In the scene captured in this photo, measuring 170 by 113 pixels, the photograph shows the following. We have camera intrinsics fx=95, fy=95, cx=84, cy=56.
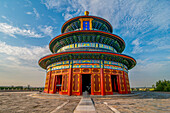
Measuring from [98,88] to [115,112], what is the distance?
8437 millimetres

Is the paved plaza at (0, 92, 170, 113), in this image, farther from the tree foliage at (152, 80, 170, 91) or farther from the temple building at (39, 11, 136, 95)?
the tree foliage at (152, 80, 170, 91)

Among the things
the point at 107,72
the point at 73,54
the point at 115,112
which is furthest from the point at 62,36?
the point at 115,112

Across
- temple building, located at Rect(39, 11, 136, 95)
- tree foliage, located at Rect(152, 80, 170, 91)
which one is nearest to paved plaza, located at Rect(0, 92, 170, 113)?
temple building, located at Rect(39, 11, 136, 95)

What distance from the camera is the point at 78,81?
14.6 metres

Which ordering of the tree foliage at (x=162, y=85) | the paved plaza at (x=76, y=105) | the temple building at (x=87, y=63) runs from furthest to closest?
the tree foliage at (x=162, y=85) < the temple building at (x=87, y=63) < the paved plaza at (x=76, y=105)

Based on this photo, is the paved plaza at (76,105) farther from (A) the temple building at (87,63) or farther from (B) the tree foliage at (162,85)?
(B) the tree foliage at (162,85)

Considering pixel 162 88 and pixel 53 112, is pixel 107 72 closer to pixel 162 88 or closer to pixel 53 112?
pixel 53 112

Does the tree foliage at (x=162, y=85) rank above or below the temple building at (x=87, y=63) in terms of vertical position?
below

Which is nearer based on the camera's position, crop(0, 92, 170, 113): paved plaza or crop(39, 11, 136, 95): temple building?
crop(0, 92, 170, 113): paved plaza

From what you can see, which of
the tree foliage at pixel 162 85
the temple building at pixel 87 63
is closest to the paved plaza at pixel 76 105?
the temple building at pixel 87 63

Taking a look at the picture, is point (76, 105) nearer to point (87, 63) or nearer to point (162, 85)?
point (87, 63)

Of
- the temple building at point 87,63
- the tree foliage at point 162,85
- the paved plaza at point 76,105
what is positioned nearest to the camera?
the paved plaza at point 76,105

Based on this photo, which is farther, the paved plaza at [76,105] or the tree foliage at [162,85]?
the tree foliage at [162,85]

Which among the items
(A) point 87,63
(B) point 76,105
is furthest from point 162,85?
(B) point 76,105
